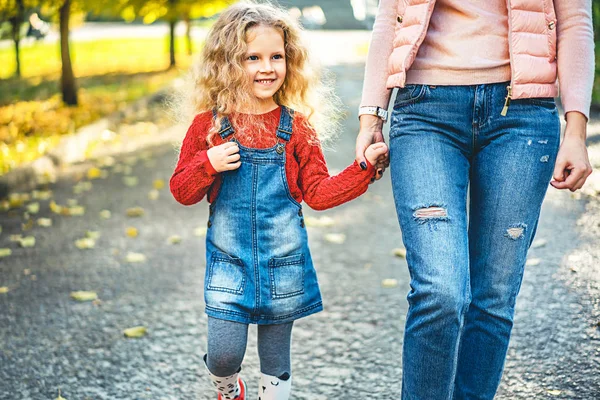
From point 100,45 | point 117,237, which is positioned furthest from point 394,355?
point 100,45

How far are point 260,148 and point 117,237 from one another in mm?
3276

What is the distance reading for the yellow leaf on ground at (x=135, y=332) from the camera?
373 centimetres

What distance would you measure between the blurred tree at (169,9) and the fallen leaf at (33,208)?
8691 millimetres

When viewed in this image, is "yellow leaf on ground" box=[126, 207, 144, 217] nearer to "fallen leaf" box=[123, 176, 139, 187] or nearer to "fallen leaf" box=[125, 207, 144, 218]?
"fallen leaf" box=[125, 207, 144, 218]

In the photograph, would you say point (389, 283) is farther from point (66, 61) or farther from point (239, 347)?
point (66, 61)

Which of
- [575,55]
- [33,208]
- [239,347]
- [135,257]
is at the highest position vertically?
[575,55]

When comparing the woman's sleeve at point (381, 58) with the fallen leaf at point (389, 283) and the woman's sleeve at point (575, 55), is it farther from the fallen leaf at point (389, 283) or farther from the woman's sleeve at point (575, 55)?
the fallen leaf at point (389, 283)

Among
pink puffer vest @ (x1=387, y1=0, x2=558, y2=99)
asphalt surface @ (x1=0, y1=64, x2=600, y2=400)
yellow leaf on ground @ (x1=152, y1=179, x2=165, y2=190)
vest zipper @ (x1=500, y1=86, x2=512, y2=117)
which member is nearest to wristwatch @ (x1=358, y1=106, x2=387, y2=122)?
pink puffer vest @ (x1=387, y1=0, x2=558, y2=99)

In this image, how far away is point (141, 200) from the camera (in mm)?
6535

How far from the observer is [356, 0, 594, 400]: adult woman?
2.15m

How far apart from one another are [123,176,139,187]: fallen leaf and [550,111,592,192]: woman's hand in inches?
216

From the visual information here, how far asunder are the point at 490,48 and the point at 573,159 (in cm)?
43

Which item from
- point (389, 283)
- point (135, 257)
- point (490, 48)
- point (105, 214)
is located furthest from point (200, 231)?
point (490, 48)

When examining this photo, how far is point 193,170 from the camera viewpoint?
2.42 metres
